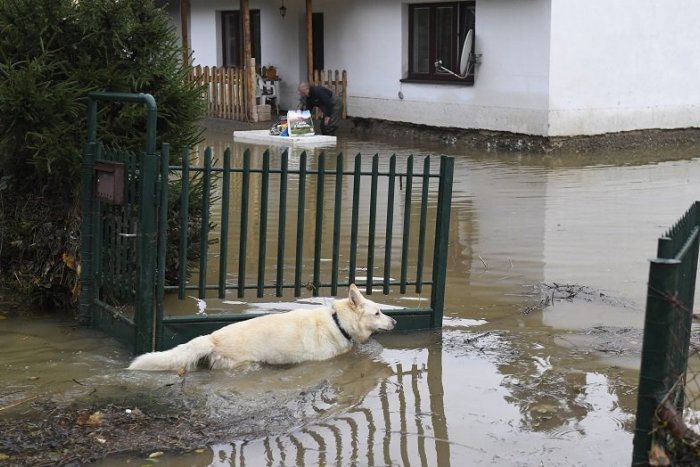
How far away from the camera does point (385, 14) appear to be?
23812 mm

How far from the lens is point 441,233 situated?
7742 mm

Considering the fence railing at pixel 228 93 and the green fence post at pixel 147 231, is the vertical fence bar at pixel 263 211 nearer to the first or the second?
the green fence post at pixel 147 231

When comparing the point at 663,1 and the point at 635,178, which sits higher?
the point at 663,1

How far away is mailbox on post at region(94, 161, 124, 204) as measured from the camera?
7.04 m

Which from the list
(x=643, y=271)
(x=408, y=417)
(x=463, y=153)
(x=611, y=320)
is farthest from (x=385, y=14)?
(x=408, y=417)

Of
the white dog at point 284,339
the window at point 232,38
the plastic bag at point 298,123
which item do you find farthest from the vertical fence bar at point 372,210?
the window at point 232,38

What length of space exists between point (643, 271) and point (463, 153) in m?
10.8

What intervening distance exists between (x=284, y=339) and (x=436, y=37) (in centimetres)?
1697

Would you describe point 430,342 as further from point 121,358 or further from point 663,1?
point 663,1

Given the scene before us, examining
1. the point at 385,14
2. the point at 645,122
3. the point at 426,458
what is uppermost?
the point at 385,14

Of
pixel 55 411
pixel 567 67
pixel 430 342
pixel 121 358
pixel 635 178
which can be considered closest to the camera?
pixel 55 411

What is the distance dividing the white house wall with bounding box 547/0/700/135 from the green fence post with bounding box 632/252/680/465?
53.7 feet

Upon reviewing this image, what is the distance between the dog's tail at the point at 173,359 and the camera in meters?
6.65

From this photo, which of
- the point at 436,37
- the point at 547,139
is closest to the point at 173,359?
the point at 547,139
